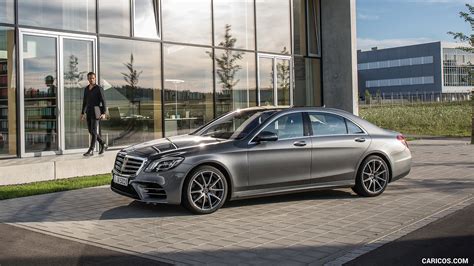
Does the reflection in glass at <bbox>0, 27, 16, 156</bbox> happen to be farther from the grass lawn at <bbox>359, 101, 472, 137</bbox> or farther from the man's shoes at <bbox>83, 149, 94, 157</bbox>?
the grass lawn at <bbox>359, 101, 472, 137</bbox>

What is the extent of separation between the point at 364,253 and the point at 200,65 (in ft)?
39.8

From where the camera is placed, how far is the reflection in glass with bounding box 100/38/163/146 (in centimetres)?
1470

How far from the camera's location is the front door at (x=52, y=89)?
12.8 meters

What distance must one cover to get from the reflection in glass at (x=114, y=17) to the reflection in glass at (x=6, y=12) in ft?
8.16

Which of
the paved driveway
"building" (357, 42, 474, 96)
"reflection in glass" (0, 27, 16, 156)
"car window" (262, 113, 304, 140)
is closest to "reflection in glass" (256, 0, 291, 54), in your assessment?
"reflection in glass" (0, 27, 16, 156)

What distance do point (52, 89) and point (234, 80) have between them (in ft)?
21.8

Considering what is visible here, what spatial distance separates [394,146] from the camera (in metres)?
9.52

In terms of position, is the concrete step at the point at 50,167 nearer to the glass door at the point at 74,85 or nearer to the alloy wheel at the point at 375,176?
the glass door at the point at 74,85

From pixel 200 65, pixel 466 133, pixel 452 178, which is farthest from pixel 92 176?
pixel 466 133

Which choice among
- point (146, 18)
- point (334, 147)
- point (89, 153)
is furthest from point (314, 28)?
point (334, 147)

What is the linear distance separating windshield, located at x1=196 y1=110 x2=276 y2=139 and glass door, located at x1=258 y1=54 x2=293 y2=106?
395 inches

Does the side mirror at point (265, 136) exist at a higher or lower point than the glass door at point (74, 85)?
lower

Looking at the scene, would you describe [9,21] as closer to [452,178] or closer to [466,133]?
[452,178]

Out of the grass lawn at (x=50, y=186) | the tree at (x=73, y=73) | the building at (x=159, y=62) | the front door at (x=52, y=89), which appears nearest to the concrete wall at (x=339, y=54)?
the building at (x=159, y=62)
